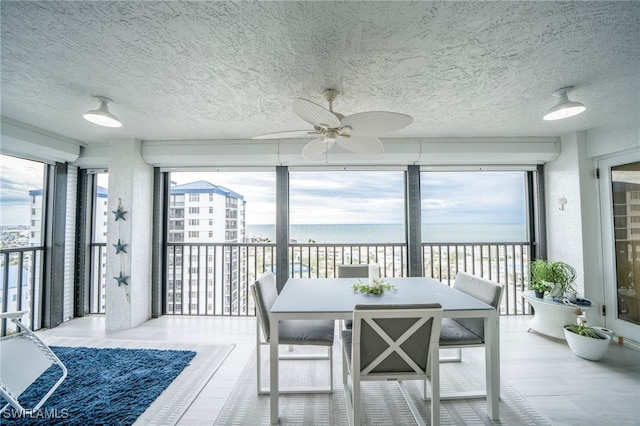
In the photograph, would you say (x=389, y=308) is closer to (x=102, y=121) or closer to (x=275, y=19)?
(x=275, y=19)

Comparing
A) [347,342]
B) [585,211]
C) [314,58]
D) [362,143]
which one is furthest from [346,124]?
[585,211]

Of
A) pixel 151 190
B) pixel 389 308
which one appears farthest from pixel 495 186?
pixel 151 190

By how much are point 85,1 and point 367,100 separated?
73.9 inches

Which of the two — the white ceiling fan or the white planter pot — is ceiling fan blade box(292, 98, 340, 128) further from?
the white planter pot

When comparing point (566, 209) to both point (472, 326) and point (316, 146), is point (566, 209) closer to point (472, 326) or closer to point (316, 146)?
point (472, 326)

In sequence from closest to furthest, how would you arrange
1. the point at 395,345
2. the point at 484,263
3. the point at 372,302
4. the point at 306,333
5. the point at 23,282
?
the point at 395,345, the point at 372,302, the point at 306,333, the point at 23,282, the point at 484,263

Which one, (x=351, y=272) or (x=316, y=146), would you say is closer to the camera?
(x=316, y=146)

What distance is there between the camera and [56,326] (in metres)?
3.38

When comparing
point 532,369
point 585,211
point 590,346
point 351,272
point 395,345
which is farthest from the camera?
point 585,211

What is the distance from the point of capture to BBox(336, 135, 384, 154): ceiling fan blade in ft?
6.64

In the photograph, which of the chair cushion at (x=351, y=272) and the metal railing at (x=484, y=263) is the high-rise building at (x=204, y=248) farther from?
the metal railing at (x=484, y=263)

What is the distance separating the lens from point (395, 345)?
1551 millimetres

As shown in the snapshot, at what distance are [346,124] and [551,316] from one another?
3.20 metres

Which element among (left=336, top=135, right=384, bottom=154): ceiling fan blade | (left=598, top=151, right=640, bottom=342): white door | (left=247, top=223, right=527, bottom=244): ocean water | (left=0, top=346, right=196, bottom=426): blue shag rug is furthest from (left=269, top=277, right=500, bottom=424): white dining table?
(left=598, top=151, right=640, bottom=342): white door
